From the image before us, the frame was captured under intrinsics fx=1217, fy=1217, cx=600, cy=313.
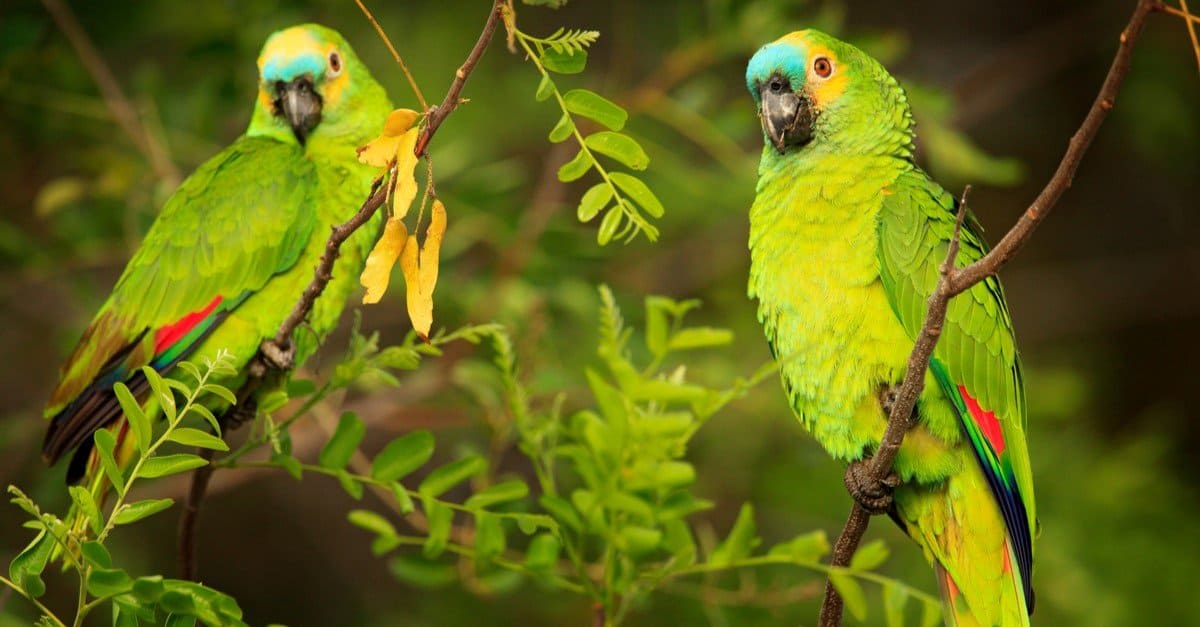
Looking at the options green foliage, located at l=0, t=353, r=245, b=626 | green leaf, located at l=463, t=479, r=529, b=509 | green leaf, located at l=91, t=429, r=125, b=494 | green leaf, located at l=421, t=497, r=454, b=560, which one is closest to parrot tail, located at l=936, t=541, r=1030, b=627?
green leaf, located at l=463, t=479, r=529, b=509

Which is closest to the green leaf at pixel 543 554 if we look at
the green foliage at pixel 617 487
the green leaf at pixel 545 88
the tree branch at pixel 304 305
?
the green foliage at pixel 617 487

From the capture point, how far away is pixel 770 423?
156 inches

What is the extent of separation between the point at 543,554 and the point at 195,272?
0.92 metres

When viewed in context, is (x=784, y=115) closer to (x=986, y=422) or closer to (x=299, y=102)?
(x=986, y=422)

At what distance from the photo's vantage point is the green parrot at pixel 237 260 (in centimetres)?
231

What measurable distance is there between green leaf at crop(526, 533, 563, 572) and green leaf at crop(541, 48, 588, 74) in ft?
2.93

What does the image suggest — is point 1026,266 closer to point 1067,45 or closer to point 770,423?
point 1067,45

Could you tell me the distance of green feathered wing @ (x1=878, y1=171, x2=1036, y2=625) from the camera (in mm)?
2049

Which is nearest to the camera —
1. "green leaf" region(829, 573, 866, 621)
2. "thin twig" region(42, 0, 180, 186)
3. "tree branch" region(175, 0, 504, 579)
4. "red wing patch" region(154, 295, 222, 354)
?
"tree branch" region(175, 0, 504, 579)

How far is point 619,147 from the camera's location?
163 cm

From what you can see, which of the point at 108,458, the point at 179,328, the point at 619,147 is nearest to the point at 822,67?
the point at 619,147

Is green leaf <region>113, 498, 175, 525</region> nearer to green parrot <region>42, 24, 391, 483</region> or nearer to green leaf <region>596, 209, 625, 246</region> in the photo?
green leaf <region>596, 209, 625, 246</region>

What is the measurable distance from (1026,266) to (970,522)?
12.5 ft

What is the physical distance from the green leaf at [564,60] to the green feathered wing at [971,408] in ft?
2.58
